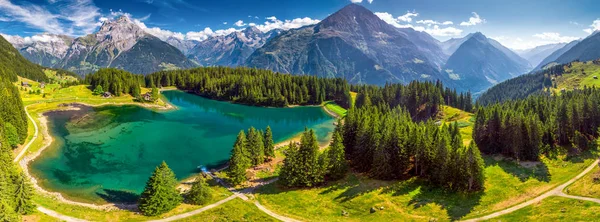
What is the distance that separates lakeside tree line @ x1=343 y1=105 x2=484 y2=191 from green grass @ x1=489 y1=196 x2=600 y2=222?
10402 mm

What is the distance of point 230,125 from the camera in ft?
478

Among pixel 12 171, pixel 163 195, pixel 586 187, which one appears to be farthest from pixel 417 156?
pixel 12 171

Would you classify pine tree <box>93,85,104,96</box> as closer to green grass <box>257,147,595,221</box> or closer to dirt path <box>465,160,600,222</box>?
green grass <box>257,147,595,221</box>

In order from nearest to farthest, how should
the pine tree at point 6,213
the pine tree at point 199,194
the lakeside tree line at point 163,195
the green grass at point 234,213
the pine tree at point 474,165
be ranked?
the pine tree at point 6,213 < the green grass at point 234,213 < the lakeside tree line at point 163,195 < the pine tree at point 199,194 < the pine tree at point 474,165

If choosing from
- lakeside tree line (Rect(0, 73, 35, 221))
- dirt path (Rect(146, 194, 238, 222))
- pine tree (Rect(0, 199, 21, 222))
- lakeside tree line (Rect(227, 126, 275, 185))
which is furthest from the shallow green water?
pine tree (Rect(0, 199, 21, 222))

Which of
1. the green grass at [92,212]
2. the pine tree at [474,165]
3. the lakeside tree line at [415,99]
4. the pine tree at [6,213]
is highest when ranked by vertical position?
the lakeside tree line at [415,99]

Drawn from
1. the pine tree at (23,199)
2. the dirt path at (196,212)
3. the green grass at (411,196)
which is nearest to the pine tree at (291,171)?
the green grass at (411,196)

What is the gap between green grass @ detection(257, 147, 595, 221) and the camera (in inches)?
2350

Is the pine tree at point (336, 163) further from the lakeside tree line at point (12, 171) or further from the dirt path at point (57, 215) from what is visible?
the lakeside tree line at point (12, 171)

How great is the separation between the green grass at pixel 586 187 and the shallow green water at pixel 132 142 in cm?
7776

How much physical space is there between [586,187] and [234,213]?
6781 centimetres

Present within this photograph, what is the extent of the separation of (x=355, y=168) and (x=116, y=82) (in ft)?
578

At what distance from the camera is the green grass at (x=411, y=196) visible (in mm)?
59688

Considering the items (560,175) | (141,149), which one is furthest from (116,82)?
(560,175)
